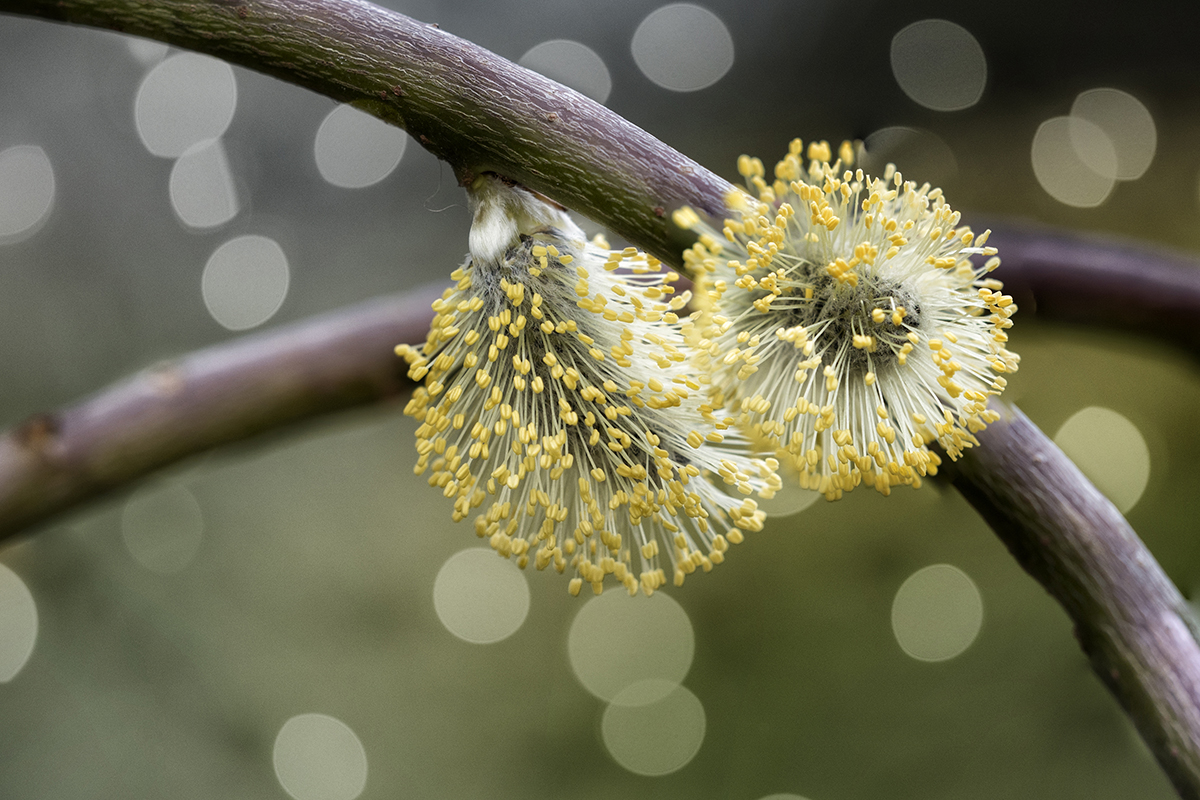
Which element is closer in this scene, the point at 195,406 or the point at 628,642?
the point at 195,406

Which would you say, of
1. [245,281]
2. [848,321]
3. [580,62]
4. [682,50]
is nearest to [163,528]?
[245,281]

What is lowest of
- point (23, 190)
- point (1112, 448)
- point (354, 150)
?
point (1112, 448)

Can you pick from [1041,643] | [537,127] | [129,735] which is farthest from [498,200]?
[129,735]

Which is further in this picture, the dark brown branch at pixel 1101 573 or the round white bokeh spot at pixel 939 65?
the round white bokeh spot at pixel 939 65

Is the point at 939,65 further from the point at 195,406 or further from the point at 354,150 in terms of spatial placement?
the point at 195,406

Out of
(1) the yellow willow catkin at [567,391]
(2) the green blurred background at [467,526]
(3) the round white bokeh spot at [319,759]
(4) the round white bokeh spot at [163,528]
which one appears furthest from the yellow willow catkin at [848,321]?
(4) the round white bokeh spot at [163,528]

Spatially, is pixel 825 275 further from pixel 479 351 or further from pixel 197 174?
pixel 197 174

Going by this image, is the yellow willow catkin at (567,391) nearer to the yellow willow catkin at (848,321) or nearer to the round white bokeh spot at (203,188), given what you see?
the yellow willow catkin at (848,321)
